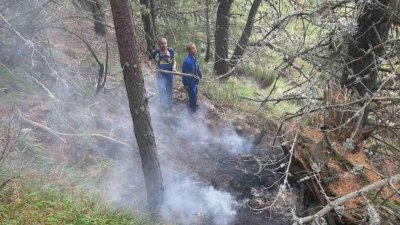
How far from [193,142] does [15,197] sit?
529 centimetres

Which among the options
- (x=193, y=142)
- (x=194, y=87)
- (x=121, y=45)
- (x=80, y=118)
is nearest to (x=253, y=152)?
(x=193, y=142)

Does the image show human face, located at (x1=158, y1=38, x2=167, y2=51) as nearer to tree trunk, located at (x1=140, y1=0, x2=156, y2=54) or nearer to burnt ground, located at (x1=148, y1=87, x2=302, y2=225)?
burnt ground, located at (x1=148, y1=87, x2=302, y2=225)

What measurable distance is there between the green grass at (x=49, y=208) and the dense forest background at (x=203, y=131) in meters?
0.02

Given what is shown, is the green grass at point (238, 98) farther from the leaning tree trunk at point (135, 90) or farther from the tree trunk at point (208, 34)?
the leaning tree trunk at point (135, 90)

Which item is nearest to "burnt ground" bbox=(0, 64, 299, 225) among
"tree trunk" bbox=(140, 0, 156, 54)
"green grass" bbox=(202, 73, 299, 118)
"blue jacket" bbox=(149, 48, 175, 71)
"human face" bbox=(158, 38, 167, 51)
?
"green grass" bbox=(202, 73, 299, 118)

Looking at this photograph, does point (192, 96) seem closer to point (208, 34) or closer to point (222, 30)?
point (222, 30)

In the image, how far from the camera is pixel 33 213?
465cm

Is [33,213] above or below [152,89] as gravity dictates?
above

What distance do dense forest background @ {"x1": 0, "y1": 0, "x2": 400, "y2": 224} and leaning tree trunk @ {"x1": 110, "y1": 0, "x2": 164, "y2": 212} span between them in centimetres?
2

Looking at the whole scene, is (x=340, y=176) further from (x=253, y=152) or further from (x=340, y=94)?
(x=253, y=152)

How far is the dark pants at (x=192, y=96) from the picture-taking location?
1015 cm

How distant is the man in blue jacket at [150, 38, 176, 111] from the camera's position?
9.55 metres

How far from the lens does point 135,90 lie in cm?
566

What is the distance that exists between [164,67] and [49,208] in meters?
5.32
